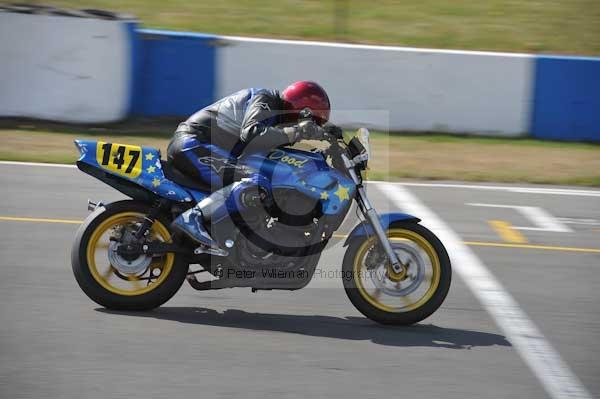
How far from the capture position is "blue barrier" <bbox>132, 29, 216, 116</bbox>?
14016mm

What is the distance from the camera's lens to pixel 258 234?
645 cm

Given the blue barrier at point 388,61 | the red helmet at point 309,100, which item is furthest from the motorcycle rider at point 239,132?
the blue barrier at point 388,61

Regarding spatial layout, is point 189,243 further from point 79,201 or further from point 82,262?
point 79,201

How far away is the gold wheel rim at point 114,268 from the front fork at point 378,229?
1.37m

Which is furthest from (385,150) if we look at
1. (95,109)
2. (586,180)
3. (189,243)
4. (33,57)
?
(189,243)

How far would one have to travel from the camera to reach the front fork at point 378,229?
6363 mm

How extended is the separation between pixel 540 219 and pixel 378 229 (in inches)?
175

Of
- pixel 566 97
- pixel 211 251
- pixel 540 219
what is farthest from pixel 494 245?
pixel 566 97

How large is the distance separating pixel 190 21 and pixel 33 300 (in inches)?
463

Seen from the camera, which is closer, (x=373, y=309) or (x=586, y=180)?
(x=373, y=309)

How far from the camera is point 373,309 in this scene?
21.3ft

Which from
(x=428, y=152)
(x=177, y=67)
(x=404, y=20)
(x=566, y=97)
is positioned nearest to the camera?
(x=428, y=152)

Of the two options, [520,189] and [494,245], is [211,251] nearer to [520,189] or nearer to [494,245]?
[494,245]

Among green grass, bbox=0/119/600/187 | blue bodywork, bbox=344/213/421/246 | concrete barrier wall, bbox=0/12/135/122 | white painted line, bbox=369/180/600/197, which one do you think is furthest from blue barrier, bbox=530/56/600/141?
blue bodywork, bbox=344/213/421/246
